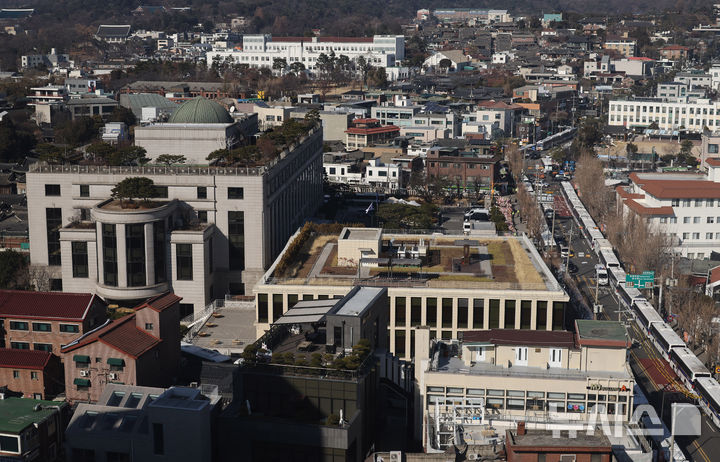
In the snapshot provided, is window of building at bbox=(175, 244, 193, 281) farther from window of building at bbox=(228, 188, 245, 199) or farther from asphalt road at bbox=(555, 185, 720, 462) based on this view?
asphalt road at bbox=(555, 185, 720, 462)

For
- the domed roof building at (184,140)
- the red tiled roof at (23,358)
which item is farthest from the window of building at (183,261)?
the red tiled roof at (23,358)

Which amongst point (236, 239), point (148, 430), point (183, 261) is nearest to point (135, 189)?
point (183, 261)

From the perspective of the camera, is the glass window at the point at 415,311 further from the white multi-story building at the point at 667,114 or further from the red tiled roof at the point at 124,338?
the white multi-story building at the point at 667,114

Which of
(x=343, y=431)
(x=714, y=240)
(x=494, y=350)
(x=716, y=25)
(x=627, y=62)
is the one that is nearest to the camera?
(x=343, y=431)

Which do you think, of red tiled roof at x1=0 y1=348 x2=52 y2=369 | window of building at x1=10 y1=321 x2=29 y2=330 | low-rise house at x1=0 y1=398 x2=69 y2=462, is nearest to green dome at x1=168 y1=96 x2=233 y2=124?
window of building at x1=10 y1=321 x2=29 y2=330

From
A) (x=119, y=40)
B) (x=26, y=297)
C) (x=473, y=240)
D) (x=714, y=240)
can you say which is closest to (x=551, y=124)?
(x=714, y=240)

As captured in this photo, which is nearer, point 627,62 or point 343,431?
point 343,431

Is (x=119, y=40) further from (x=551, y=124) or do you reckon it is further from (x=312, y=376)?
(x=312, y=376)
